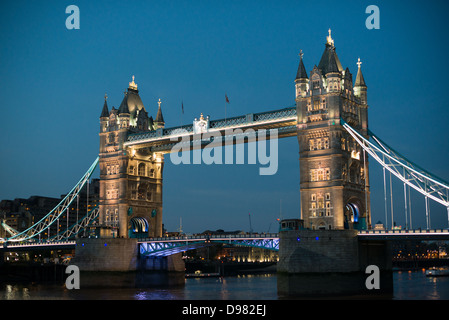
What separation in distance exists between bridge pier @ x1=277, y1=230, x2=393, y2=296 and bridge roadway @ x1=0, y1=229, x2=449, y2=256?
8.85ft

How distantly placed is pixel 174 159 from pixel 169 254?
15.2 m

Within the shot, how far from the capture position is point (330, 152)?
245ft

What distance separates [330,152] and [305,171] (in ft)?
13.2

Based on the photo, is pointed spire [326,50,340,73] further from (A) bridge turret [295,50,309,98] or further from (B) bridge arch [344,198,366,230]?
(B) bridge arch [344,198,366,230]

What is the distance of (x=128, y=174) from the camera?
96062 millimetres

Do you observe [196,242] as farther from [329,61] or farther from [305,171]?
[329,61]

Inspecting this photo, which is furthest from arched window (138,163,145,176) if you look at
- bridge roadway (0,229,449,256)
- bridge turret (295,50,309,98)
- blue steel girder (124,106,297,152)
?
bridge turret (295,50,309,98)

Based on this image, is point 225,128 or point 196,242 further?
point 196,242

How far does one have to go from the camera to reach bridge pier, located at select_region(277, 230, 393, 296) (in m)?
67.0

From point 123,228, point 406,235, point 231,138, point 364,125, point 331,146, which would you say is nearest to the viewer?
point 406,235

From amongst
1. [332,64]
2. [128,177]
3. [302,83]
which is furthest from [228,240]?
[332,64]

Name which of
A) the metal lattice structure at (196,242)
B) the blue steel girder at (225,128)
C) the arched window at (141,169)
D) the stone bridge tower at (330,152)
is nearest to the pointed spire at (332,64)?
the stone bridge tower at (330,152)
